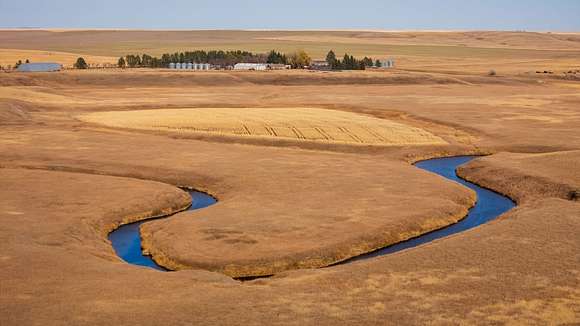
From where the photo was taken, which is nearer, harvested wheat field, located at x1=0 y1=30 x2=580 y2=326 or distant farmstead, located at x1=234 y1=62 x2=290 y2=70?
harvested wheat field, located at x1=0 y1=30 x2=580 y2=326

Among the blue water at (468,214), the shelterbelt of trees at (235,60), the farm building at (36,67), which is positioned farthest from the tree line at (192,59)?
the blue water at (468,214)

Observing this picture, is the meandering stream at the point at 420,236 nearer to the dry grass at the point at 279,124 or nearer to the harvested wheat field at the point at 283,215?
the harvested wheat field at the point at 283,215

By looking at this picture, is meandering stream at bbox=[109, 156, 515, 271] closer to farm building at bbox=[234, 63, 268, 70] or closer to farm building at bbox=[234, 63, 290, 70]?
farm building at bbox=[234, 63, 268, 70]

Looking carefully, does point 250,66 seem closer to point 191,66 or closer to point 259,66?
point 259,66

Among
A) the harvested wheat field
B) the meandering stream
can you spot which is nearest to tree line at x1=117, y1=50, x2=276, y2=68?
the harvested wheat field

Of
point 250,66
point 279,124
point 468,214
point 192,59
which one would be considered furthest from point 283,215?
point 192,59
